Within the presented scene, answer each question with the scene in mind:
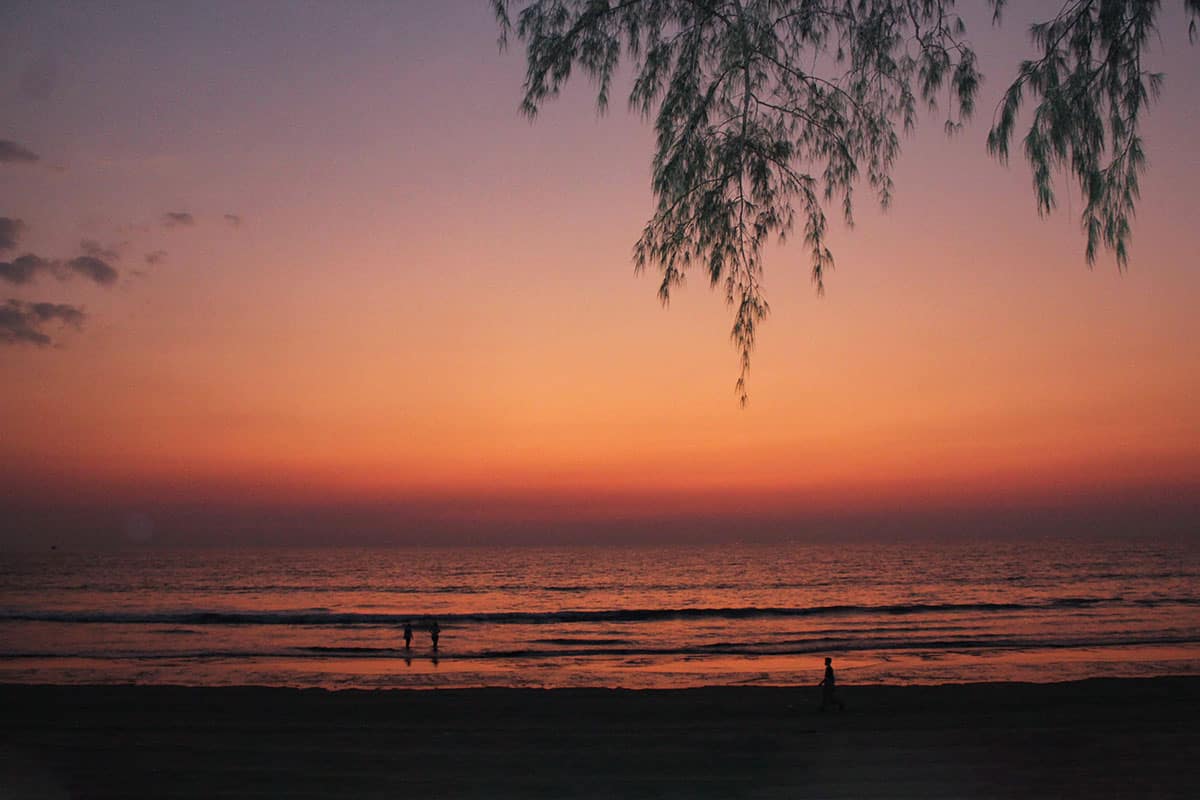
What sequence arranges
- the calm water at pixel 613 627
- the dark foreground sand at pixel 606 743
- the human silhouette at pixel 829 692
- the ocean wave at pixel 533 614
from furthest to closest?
1. the ocean wave at pixel 533 614
2. the calm water at pixel 613 627
3. the human silhouette at pixel 829 692
4. the dark foreground sand at pixel 606 743

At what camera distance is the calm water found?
25672mm

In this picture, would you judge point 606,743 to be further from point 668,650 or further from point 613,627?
point 613,627

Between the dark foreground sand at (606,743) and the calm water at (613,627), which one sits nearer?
the dark foreground sand at (606,743)

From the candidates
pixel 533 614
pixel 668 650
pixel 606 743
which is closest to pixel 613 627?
pixel 533 614

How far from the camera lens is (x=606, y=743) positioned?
13.2 m

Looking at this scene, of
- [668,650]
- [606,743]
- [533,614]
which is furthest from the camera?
[533,614]

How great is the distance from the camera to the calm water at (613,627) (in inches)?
1011

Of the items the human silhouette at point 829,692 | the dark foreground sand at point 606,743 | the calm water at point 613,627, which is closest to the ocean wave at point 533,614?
the calm water at point 613,627

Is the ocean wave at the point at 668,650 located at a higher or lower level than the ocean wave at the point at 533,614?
higher

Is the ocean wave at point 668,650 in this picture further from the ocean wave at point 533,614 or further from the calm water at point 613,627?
the ocean wave at point 533,614

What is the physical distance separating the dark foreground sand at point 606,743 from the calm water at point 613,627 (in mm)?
4852

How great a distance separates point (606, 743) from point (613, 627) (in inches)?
1112

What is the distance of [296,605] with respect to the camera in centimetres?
5416

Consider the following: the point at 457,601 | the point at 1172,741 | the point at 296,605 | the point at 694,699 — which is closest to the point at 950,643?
the point at 694,699
